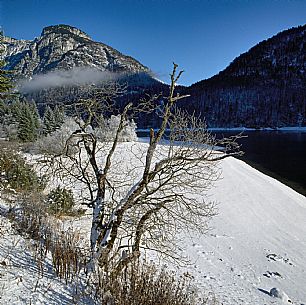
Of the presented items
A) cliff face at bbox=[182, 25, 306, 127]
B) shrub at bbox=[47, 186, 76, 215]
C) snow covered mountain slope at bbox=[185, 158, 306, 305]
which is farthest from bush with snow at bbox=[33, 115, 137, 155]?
cliff face at bbox=[182, 25, 306, 127]

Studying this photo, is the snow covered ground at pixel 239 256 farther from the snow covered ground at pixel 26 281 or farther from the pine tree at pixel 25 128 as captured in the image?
the pine tree at pixel 25 128

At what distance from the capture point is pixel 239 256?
399 inches

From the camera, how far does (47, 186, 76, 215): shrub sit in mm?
10006

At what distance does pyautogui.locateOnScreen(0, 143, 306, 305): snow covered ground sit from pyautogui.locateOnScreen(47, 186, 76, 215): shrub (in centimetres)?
83

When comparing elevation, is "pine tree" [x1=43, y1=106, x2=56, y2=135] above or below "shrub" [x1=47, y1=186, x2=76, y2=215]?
above

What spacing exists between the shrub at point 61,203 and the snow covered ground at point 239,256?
83 cm

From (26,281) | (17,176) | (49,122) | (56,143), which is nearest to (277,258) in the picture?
(26,281)

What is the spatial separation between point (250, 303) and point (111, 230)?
4560 mm

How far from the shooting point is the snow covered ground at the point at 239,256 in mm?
4109

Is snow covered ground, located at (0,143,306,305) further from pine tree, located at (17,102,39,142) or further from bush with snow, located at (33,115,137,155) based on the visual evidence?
pine tree, located at (17,102,39,142)

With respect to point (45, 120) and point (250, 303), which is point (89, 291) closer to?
point (250, 303)

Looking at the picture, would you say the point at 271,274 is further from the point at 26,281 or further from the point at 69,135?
the point at 69,135

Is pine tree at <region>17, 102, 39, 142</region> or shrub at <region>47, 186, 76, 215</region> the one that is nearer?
shrub at <region>47, 186, 76, 215</region>

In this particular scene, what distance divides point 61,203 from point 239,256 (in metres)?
7.88
